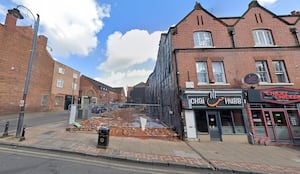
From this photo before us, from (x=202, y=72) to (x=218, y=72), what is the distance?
4.49ft

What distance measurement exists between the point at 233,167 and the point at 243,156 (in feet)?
6.75

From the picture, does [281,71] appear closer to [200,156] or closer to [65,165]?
[200,156]

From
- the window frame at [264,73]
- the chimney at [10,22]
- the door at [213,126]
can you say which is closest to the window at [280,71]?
the window frame at [264,73]

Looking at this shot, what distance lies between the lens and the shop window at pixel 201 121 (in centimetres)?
944

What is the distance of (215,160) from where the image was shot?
5836 millimetres

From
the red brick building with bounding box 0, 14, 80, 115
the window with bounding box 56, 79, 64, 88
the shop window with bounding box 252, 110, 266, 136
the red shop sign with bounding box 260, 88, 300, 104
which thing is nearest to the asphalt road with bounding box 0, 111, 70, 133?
the red brick building with bounding box 0, 14, 80, 115

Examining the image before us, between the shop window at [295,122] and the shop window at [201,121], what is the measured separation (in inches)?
258

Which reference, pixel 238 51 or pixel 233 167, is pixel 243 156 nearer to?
pixel 233 167

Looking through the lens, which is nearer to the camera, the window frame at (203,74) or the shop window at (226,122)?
the shop window at (226,122)

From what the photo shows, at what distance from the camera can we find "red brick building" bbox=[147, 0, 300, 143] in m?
9.29

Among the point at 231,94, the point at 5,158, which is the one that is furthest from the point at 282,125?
the point at 5,158

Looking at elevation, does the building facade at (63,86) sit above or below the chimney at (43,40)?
below

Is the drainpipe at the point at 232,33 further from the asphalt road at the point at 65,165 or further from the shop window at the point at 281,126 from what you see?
the asphalt road at the point at 65,165

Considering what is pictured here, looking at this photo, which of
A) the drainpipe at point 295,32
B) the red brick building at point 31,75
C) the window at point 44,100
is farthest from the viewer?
the window at point 44,100
